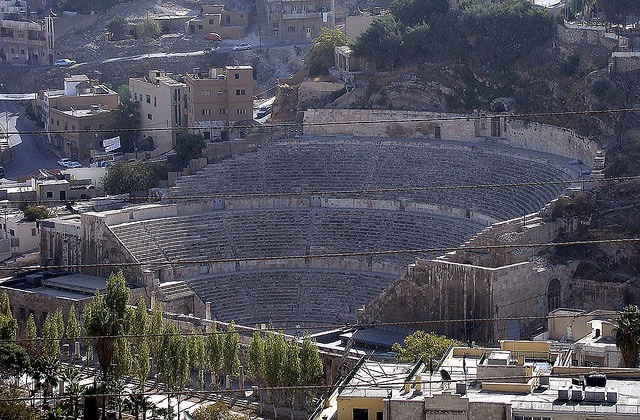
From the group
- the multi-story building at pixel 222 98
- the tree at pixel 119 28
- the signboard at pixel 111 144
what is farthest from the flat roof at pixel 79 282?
the tree at pixel 119 28

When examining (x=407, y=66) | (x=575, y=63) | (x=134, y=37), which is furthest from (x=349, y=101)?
(x=134, y=37)

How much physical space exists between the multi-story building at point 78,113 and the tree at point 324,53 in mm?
9247

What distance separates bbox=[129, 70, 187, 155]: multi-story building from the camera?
74562 millimetres

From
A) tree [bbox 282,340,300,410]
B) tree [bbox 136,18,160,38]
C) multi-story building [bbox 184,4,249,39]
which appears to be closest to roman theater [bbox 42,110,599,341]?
tree [bbox 282,340,300,410]

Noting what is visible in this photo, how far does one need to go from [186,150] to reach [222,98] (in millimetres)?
3776

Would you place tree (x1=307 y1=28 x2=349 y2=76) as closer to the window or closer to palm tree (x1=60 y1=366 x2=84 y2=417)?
palm tree (x1=60 y1=366 x2=84 y2=417)

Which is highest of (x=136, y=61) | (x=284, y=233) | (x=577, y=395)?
(x=136, y=61)

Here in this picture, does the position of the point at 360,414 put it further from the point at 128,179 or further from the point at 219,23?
the point at 219,23

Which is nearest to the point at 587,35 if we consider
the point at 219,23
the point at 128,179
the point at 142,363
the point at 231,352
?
the point at 128,179

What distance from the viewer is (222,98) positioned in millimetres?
73188

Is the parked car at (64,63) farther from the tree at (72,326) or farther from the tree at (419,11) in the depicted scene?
the tree at (72,326)

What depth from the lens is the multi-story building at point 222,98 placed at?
239 feet

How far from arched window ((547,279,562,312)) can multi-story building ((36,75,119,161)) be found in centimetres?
2836

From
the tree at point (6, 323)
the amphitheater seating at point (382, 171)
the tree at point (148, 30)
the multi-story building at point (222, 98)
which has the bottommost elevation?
the tree at point (6, 323)
